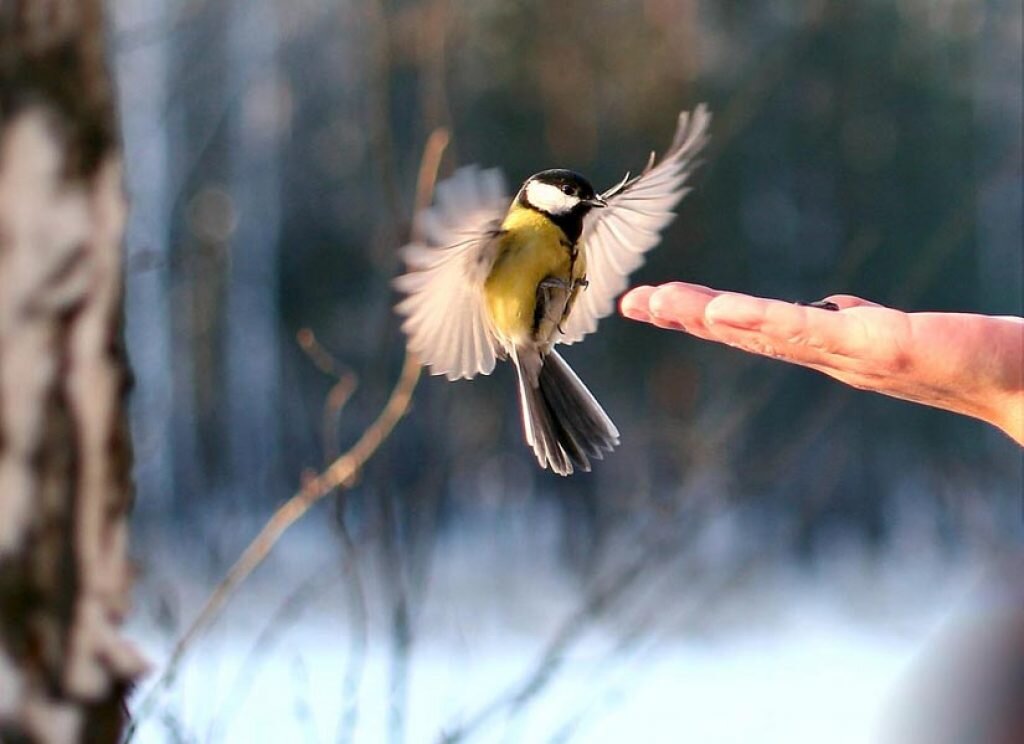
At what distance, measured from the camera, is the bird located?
2172 millimetres

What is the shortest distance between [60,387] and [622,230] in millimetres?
1007

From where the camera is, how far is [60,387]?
1.79 m

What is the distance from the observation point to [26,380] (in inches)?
70.0

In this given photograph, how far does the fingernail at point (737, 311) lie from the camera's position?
163 centimetres

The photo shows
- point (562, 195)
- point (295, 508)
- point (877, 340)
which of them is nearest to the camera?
point (877, 340)

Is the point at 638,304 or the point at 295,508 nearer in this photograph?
Result: the point at 638,304

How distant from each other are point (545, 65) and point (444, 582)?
2397mm

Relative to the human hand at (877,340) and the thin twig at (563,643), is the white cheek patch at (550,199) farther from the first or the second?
the thin twig at (563,643)

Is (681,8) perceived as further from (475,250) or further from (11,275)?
(11,275)

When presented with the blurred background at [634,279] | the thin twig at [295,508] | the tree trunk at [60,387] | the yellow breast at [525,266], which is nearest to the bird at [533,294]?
the yellow breast at [525,266]

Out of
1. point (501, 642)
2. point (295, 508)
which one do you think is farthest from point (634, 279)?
point (295, 508)

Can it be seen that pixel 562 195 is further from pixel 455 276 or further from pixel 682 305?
pixel 682 305

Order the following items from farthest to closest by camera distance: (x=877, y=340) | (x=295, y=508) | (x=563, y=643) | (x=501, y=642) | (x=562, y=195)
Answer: (x=501, y=642)
(x=563, y=643)
(x=295, y=508)
(x=562, y=195)
(x=877, y=340)

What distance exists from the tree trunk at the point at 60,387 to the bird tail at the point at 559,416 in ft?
2.07
